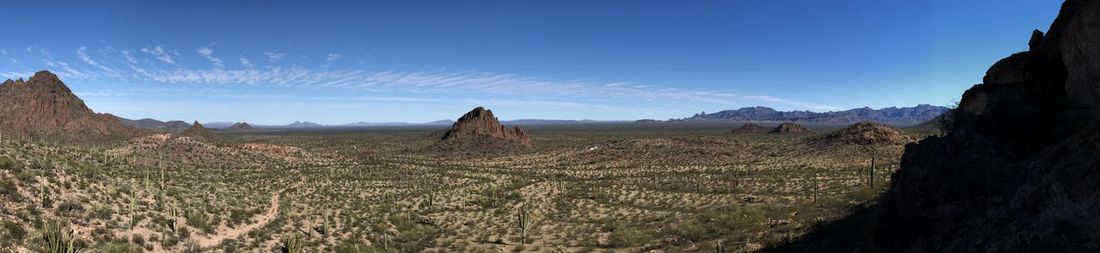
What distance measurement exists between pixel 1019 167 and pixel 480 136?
76.7 metres

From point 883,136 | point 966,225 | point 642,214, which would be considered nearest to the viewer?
point 966,225

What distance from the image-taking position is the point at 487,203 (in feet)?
109

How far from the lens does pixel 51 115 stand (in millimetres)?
68125

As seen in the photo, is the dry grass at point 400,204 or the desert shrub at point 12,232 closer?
the desert shrub at point 12,232

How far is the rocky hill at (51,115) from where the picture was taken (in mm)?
64312

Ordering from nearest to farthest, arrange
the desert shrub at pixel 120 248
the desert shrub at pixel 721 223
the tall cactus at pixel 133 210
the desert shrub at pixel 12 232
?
the desert shrub at pixel 12 232 < the desert shrub at pixel 120 248 < the tall cactus at pixel 133 210 < the desert shrub at pixel 721 223

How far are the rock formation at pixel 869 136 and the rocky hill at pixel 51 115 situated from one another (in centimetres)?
8246

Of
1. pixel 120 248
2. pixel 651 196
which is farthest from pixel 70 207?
pixel 651 196

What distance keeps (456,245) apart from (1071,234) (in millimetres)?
19435

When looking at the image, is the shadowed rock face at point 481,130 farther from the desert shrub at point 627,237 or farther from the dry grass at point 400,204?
the desert shrub at point 627,237

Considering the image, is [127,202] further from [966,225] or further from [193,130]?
[193,130]

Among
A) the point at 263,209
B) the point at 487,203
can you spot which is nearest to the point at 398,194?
the point at 487,203

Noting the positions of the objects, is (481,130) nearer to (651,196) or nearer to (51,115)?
(51,115)

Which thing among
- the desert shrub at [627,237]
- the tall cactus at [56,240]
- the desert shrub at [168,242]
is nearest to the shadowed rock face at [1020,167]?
the desert shrub at [627,237]
